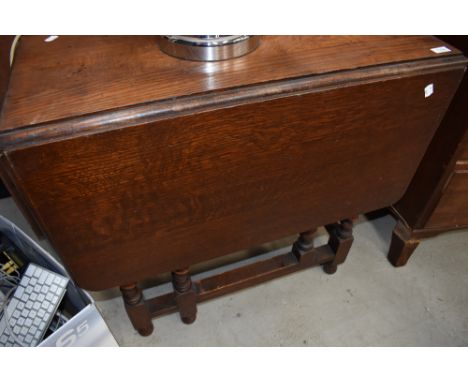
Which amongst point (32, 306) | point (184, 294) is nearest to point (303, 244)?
point (184, 294)

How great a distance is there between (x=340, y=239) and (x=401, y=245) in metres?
0.22

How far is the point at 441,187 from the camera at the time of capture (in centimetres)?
99

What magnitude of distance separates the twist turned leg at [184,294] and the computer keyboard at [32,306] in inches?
10.7

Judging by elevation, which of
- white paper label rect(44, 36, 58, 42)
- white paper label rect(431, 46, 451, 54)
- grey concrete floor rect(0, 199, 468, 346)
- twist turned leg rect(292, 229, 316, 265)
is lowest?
grey concrete floor rect(0, 199, 468, 346)

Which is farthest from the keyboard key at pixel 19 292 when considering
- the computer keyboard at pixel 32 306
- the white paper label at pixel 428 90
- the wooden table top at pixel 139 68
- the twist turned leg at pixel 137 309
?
the white paper label at pixel 428 90

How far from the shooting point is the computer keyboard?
866 mm

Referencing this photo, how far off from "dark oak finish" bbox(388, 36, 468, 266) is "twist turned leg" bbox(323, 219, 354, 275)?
174mm

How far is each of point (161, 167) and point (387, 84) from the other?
1.47 ft

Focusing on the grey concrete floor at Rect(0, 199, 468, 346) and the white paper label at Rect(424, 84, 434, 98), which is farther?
the grey concrete floor at Rect(0, 199, 468, 346)

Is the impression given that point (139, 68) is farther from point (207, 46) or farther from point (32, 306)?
point (32, 306)

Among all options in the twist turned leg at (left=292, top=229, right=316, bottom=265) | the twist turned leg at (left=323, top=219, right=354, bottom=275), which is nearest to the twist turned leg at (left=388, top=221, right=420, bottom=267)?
the twist turned leg at (left=323, top=219, right=354, bottom=275)

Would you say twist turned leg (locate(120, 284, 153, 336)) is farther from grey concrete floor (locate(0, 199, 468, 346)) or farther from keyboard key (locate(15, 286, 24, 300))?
keyboard key (locate(15, 286, 24, 300))

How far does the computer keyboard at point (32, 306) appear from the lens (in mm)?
866
